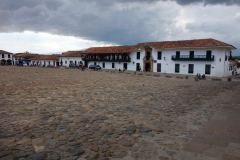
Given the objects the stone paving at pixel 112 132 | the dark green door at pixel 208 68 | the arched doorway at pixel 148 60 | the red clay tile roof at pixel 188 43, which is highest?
the red clay tile roof at pixel 188 43

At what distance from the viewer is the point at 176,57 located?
35.3m

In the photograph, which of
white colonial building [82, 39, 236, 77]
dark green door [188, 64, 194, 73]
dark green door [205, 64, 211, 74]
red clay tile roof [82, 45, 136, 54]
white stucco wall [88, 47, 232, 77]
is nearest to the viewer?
white stucco wall [88, 47, 232, 77]

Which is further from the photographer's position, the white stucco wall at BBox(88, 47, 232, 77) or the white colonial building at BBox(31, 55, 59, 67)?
the white colonial building at BBox(31, 55, 59, 67)

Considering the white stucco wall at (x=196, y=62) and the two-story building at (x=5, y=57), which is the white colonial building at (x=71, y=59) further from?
the two-story building at (x=5, y=57)

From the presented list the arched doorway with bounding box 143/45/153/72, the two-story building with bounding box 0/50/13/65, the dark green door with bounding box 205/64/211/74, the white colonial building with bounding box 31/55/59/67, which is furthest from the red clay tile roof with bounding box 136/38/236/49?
the two-story building with bounding box 0/50/13/65

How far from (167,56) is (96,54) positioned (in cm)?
2233

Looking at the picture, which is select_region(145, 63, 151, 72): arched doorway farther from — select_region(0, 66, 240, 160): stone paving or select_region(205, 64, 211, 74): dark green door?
select_region(0, 66, 240, 160): stone paving

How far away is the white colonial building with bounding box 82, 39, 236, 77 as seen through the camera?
3064 centimetres

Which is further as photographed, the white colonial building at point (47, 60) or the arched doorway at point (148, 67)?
the white colonial building at point (47, 60)

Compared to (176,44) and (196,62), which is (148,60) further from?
(196,62)

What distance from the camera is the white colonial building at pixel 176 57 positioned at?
3064 centimetres

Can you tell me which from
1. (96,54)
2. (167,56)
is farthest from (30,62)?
(167,56)

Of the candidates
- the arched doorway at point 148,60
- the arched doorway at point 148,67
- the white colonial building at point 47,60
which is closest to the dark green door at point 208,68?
the arched doorway at point 148,60

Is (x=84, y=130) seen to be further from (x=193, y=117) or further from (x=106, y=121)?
(x=193, y=117)
